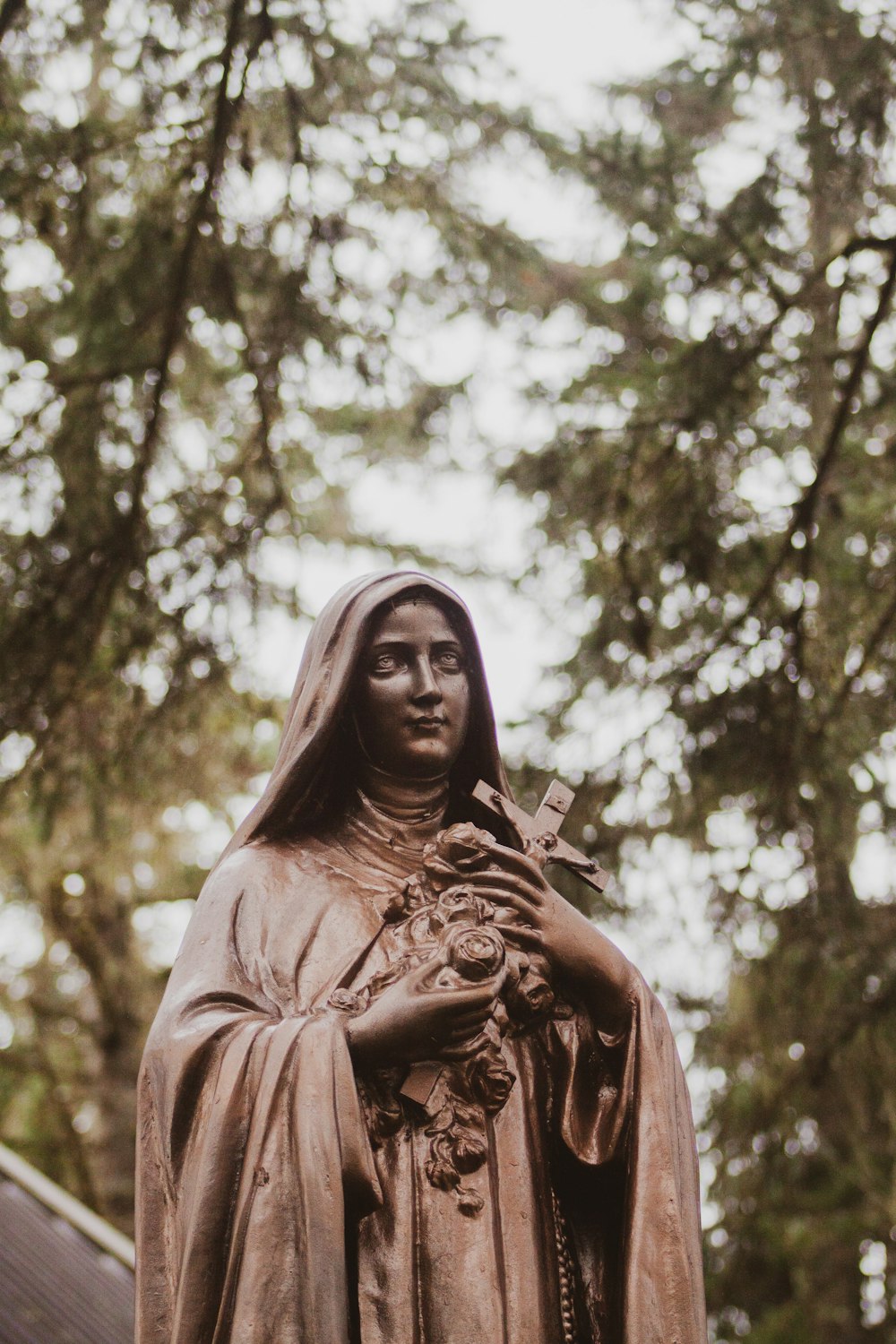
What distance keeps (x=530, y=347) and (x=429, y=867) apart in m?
10.7

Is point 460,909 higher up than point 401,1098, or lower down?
higher up

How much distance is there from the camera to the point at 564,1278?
137 inches

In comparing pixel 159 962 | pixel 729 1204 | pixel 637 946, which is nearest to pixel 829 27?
pixel 637 946

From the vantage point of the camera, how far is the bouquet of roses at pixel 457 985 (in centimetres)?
340

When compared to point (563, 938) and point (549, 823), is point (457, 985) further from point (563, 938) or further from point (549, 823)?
point (549, 823)

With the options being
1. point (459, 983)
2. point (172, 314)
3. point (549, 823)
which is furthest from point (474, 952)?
point (172, 314)

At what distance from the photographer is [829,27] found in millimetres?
8914

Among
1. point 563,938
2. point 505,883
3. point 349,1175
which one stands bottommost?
point 349,1175

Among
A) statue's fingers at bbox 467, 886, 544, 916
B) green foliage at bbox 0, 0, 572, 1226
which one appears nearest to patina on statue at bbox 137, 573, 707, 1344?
statue's fingers at bbox 467, 886, 544, 916

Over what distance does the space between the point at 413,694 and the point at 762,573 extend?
6213 mm

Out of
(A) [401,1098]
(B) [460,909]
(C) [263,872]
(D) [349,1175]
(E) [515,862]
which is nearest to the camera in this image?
(D) [349,1175]

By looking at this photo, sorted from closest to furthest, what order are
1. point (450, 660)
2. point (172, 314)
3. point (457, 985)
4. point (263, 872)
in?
point (457, 985)
point (263, 872)
point (450, 660)
point (172, 314)

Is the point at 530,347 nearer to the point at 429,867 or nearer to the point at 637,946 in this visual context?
the point at 637,946

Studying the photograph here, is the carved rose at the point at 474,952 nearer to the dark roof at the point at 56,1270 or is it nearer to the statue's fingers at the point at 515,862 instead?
the statue's fingers at the point at 515,862
